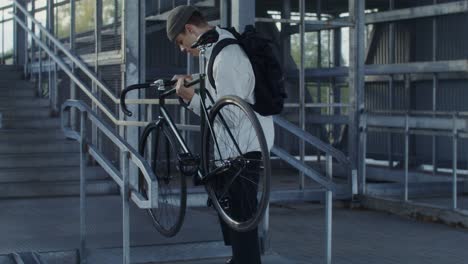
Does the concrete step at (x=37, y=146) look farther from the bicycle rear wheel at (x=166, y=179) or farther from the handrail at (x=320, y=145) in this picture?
the bicycle rear wheel at (x=166, y=179)

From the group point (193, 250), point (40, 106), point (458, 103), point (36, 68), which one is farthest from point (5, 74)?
point (458, 103)

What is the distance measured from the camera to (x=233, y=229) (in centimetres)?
499

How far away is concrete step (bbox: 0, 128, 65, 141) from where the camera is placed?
10.1 meters

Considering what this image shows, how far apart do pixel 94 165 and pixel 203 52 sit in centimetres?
538

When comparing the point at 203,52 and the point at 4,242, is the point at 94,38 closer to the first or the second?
the point at 4,242

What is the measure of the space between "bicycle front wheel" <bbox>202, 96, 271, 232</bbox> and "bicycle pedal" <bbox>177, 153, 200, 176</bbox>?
0.47 ft

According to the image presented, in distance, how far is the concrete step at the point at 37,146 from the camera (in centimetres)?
997

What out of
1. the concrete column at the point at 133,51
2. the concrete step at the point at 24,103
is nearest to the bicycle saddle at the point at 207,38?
the concrete column at the point at 133,51

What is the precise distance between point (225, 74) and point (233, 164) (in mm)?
508

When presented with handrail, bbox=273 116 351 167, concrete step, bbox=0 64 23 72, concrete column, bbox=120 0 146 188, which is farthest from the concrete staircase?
handrail, bbox=273 116 351 167

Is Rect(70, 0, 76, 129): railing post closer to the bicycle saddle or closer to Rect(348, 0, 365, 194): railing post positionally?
Rect(348, 0, 365, 194): railing post

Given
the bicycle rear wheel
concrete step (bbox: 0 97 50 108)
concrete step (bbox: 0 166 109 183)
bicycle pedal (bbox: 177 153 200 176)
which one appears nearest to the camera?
bicycle pedal (bbox: 177 153 200 176)

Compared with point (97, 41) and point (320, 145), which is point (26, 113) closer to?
point (97, 41)

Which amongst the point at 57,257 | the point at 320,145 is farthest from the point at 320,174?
the point at 57,257
